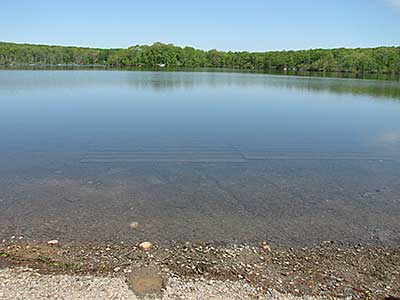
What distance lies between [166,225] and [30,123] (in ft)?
43.4

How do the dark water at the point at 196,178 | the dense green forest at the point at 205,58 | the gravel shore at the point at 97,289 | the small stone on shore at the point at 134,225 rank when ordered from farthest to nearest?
1. the dense green forest at the point at 205,58
2. the dark water at the point at 196,178
3. the small stone on shore at the point at 134,225
4. the gravel shore at the point at 97,289

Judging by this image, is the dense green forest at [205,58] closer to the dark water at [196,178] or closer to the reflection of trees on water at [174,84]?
the reflection of trees on water at [174,84]

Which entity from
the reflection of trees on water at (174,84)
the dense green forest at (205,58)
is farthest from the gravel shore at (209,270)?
the dense green forest at (205,58)

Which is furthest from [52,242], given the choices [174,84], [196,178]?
[174,84]

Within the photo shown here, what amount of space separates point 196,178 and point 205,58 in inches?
6094

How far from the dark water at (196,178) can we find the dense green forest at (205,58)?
107m

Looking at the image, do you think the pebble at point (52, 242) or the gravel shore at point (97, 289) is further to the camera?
the pebble at point (52, 242)

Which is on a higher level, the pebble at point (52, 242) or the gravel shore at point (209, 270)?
the pebble at point (52, 242)

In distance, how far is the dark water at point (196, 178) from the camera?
7.12 metres

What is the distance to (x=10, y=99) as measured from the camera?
2567 cm

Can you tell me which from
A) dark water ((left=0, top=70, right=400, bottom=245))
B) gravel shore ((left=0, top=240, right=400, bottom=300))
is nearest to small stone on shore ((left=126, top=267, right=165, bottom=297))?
gravel shore ((left=0, top=240, right=400, bottom=300))

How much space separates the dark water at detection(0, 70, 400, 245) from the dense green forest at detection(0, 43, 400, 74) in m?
107

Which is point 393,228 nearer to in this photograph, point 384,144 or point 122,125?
point 384,144

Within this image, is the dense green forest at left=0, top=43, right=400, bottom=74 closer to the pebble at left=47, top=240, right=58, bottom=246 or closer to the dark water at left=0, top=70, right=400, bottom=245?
the dark water at left=0, top=70, right=400, bottom=245
